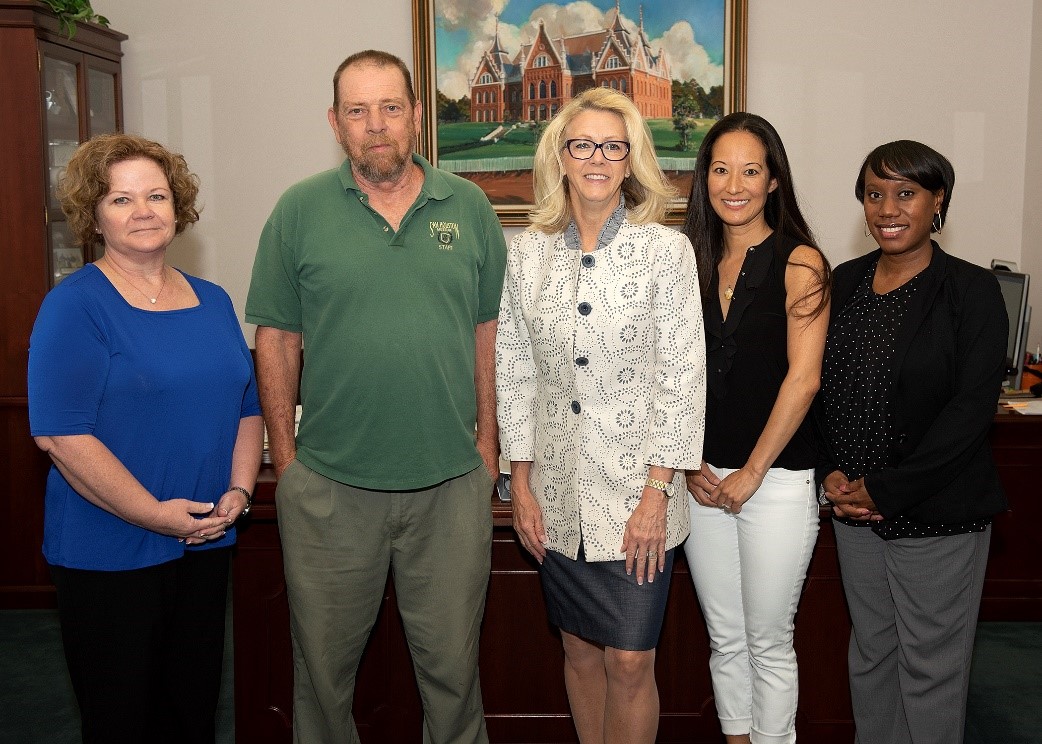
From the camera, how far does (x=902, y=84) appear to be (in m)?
4.71

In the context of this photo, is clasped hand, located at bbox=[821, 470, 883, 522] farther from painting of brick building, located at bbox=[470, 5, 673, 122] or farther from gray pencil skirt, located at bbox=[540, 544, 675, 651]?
painting of brick building, located at bbox=[470, 5, 673, 122]

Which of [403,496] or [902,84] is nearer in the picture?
[403,496]

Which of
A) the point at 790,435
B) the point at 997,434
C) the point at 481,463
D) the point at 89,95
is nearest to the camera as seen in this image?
the point at 790,435

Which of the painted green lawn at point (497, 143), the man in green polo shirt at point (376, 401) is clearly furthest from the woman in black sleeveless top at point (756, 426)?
the painted green lawn at point (497, 143)

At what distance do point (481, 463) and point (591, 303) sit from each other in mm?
532

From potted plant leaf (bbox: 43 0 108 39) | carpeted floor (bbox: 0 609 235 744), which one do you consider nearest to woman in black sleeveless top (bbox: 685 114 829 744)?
carpeted floor (bbox: 0 609 235 744)

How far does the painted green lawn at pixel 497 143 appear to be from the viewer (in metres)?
4.75

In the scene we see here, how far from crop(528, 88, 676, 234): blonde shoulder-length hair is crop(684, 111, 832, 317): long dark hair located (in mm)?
177

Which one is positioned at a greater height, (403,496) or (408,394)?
(408,394)

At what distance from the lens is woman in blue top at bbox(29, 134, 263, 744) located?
1.94 metres

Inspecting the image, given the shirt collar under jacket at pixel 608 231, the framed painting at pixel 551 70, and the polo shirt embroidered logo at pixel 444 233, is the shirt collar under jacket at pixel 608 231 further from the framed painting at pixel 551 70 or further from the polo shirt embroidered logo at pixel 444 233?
the framed painting at pixel 551 70

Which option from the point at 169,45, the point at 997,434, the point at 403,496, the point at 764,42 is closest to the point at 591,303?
the point at 403,496

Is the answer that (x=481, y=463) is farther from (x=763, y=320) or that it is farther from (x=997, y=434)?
(x=997, y=434)

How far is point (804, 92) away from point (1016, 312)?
153cm
